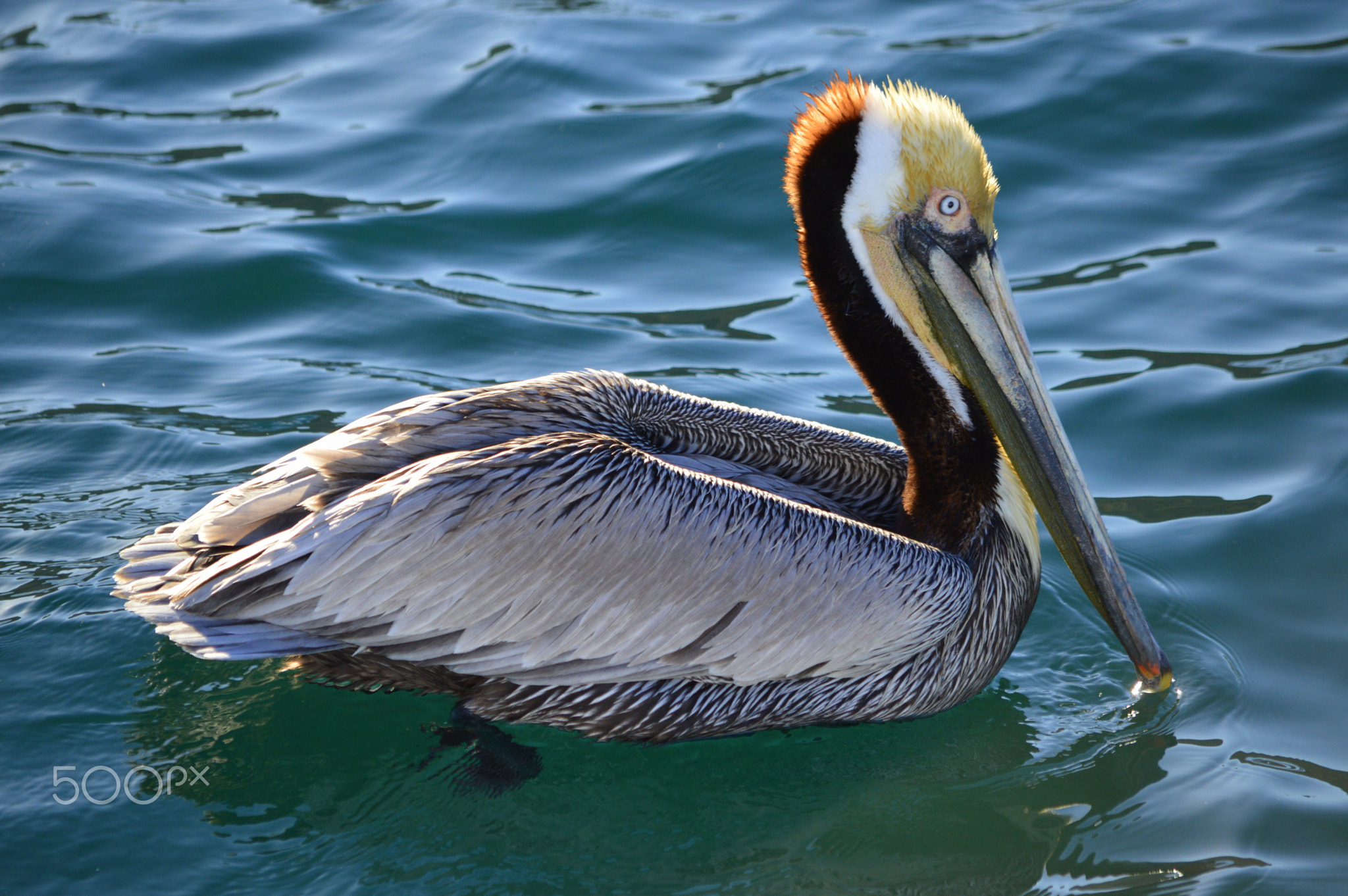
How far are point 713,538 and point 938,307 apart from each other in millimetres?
991

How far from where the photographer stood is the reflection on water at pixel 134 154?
726 cm

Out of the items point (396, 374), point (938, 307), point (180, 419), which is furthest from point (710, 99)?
point (938, 307)

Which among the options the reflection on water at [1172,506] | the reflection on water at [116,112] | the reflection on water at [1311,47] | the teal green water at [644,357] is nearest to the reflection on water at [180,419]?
the teal green water at [644,357]

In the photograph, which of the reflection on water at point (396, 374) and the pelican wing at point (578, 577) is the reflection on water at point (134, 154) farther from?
the pelican wing at point (578, 577)

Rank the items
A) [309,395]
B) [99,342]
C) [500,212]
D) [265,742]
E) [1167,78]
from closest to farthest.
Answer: [265,742], [309,395], [99,342], [500,212], [1167,78]

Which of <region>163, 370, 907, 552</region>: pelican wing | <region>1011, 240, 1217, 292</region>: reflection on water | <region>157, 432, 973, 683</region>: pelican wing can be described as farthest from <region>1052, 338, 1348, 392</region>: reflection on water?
<region>157, 432, 973, 683</region>: pelican wing

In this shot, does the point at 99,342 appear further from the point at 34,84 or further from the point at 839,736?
the point at 839,736

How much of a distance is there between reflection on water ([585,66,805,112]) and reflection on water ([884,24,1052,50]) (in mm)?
761

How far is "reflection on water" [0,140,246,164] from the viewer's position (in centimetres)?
726

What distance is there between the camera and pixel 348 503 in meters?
3.23

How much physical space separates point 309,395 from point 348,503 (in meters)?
2.25

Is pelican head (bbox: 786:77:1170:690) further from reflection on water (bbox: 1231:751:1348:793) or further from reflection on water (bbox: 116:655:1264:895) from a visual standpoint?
reflection on water (bbox: 116:655:1264:895)

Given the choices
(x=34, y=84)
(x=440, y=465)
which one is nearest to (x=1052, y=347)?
(x=440, y=465)

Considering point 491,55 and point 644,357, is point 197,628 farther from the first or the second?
point 491,55
